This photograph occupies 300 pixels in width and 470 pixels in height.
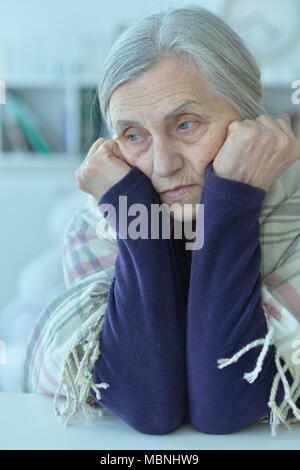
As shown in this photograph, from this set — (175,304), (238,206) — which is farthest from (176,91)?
(175,304)

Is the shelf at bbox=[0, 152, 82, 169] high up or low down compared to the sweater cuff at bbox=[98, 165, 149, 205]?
down

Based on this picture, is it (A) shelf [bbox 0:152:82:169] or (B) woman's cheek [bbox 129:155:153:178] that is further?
(A) shelf [bbox 0:152:82:169]

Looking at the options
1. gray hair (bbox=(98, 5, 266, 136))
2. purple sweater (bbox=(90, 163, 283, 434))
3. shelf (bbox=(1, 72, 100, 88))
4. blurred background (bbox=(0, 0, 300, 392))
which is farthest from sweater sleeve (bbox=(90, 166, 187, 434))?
shelf (bbox=(1, 72, 100, 88))

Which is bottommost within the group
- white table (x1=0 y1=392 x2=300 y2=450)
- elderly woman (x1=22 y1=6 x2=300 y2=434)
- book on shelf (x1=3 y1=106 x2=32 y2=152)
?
book on shelf (x1=3 y1=106 x2=32 y2=152)

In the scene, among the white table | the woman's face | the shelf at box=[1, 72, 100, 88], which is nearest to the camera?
the white table

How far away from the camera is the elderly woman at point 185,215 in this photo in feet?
2.71

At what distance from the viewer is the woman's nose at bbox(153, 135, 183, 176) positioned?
91 cm

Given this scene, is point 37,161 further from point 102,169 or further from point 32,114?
point 102,169

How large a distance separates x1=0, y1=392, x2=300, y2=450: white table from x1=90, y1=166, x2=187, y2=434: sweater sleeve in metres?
0.02

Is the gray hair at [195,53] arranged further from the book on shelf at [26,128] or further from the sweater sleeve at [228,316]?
the book on shelf at [26,128]

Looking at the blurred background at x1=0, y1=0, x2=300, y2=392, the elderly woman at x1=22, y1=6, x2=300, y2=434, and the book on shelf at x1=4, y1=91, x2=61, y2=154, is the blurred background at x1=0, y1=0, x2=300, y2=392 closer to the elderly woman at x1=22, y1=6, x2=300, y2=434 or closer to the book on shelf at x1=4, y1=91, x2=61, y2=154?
the book on shelf at x1=4, y1=91, x2=61, y2=154

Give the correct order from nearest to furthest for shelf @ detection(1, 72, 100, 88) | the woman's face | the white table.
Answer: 1. the white table
2. the woman's face
3. shelf @ detection(1, 72, 100, 88)

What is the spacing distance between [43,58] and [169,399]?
117 inches

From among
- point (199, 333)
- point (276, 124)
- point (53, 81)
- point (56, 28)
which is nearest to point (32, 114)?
point (53, 81)
